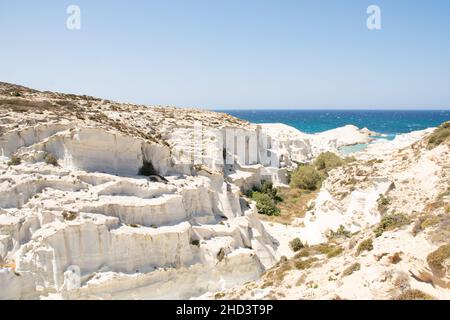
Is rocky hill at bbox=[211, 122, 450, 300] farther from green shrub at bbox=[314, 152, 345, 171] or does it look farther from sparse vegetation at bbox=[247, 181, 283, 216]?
green shrub at bbox=[314, 152, 345, 171]

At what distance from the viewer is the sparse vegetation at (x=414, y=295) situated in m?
11.9

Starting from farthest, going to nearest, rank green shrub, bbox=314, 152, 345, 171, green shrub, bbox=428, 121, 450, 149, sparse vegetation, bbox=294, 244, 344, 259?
green shrub, bbox=314, 152, 345, 171 < green shrub, bbox=428, 121, 450, 149 < sparse vegetation, bbox=294, 244, 344, 259

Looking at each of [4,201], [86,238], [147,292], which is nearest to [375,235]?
[147,292]

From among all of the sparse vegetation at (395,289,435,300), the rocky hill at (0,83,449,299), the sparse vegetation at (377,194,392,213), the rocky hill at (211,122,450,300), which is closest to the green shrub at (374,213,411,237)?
the rocky hill at (211,122,450,300)

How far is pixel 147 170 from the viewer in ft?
87.7

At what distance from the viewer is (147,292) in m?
19.6

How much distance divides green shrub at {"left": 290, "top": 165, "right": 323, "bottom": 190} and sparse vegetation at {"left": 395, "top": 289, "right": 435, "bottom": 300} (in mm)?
34172

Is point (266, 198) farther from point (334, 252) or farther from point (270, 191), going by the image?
point (334, 252)

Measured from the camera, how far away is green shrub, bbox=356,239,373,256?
16344mm

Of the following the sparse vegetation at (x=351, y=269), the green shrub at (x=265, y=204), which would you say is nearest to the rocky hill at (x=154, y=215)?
the sparse vegetation at (x=351, y=269)

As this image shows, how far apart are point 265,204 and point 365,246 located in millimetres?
20569

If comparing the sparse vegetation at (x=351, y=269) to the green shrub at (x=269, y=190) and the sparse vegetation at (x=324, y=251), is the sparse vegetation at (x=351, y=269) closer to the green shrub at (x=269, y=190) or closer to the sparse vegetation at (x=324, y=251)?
the sparse vegetation at (x=324, y=251)

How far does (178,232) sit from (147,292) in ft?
11.5
